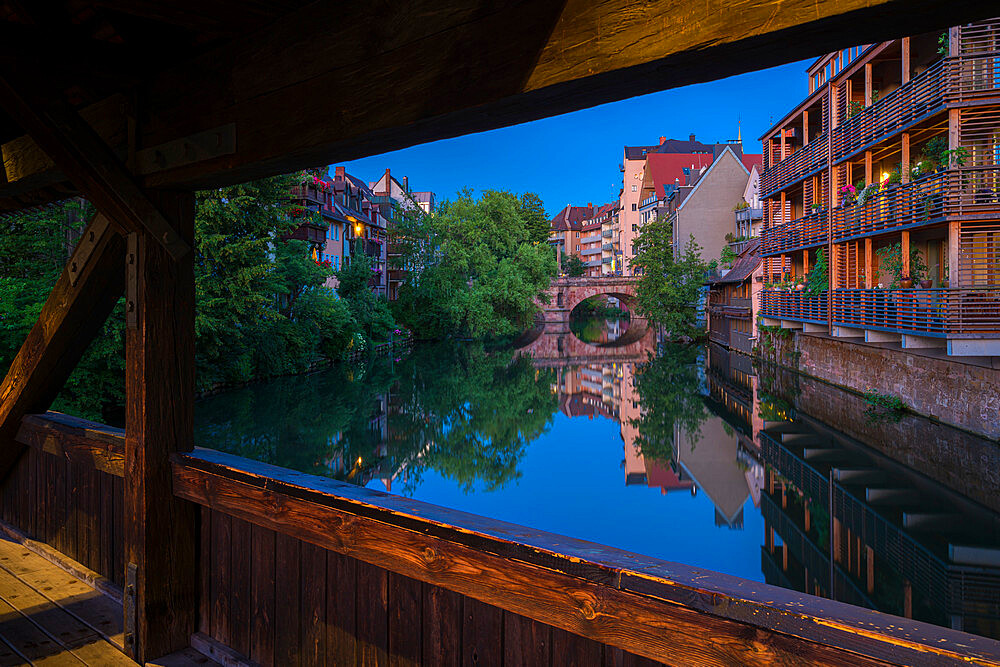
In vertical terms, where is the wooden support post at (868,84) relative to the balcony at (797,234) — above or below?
above

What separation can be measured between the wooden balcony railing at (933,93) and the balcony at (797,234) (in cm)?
331

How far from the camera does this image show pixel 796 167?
68.2 ft

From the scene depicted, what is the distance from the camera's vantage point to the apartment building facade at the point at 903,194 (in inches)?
467

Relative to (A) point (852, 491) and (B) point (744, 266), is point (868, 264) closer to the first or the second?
(A) point (852, 491)

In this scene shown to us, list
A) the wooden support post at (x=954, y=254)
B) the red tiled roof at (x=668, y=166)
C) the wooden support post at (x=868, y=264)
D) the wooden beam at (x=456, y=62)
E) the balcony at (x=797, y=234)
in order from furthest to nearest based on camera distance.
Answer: the red tiled roof at (x=668, y=166), the balcony at (x=797, y=234), the wooden support post at (x=868, y=264), the wooden support post at (x=954, y=254), the wooden beam at (x=456, y=62)

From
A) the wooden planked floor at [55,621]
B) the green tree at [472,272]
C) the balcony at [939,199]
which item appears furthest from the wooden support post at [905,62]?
the green tree at [472,272]

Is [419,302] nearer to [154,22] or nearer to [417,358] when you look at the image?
[417,358]

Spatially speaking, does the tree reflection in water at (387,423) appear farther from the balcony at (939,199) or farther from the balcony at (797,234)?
the balcony at (939,199)

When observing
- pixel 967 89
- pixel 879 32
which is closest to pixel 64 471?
pixel 879 32

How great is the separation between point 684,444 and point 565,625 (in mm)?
13754

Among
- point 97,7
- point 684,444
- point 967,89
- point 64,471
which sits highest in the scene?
point 967,89

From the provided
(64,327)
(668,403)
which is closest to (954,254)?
(668,403)

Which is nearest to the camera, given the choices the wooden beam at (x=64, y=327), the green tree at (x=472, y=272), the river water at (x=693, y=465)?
the wooden beam at (x=64, y=327)

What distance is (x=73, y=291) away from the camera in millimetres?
2943
